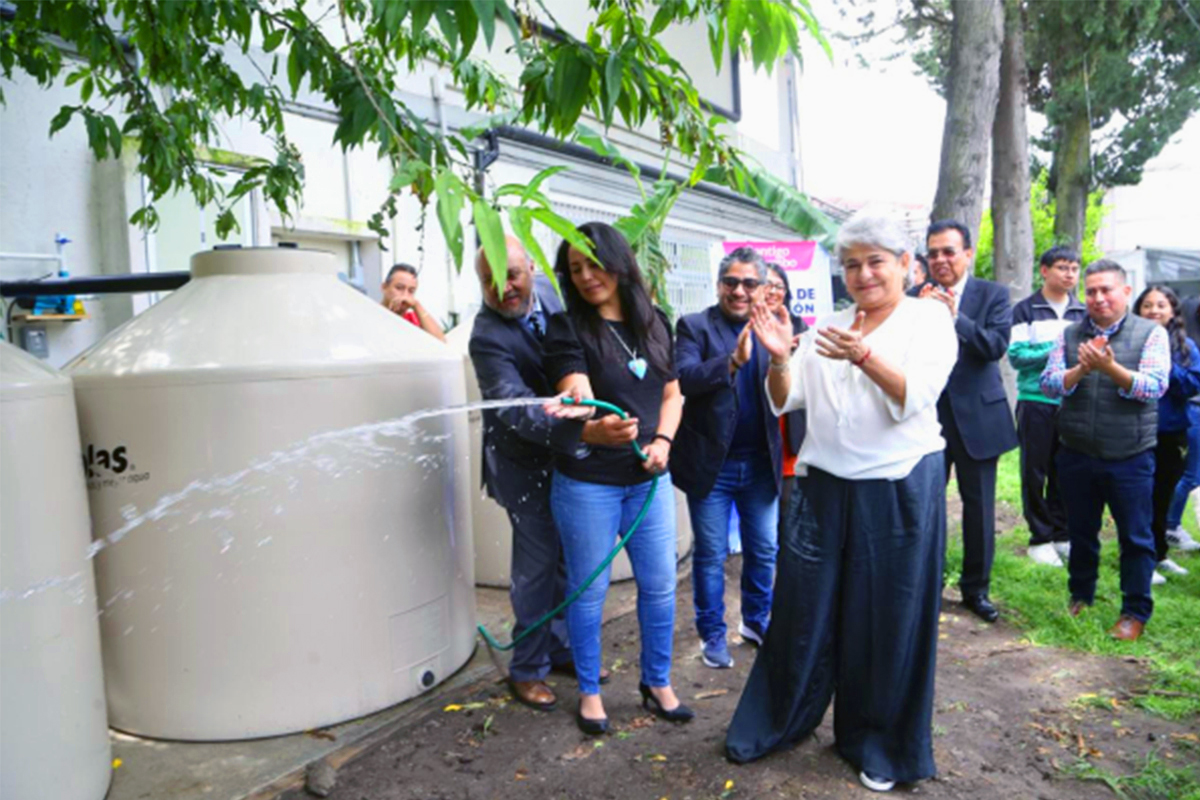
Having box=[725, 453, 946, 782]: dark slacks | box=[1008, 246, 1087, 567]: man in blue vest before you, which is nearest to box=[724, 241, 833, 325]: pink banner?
box=[1008, 246, 1087, 567]: man in blue vest

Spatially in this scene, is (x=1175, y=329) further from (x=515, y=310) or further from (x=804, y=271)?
(x=515, y=310)

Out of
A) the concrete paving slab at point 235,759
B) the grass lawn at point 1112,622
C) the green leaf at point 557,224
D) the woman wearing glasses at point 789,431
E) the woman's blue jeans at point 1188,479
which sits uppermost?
the green leaf at point 557,224

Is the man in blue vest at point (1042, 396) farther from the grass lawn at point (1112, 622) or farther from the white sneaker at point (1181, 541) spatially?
the white sneaker at point (1181, 541)

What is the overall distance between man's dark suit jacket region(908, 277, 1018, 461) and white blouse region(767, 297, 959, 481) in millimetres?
1646

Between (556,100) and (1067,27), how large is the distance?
1511cm

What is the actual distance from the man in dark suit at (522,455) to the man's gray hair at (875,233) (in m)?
1.15

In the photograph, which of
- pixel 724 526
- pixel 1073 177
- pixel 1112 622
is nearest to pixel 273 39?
pixel 724 526

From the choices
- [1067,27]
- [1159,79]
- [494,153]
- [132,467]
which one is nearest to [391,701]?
[132,467]

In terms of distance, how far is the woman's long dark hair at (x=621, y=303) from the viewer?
3.22m

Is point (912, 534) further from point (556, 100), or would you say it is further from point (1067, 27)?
point (1067, 27)

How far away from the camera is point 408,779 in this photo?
3062mm

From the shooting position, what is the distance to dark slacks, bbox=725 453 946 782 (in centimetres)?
285

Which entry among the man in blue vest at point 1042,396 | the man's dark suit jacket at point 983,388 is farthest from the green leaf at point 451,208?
the man in blue vest at point 1042,396

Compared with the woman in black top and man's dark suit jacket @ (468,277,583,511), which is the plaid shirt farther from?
man's dark suit jacket @ (468,277,583,511)
